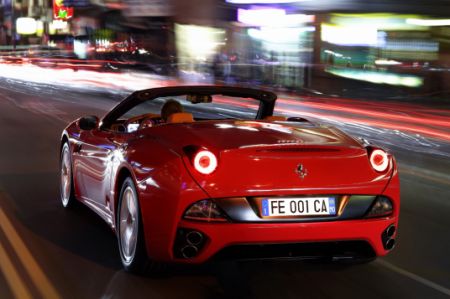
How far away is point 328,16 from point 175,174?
1526 cm

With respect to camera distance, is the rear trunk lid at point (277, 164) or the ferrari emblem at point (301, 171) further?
the ferrari emblem at point (301, 171)

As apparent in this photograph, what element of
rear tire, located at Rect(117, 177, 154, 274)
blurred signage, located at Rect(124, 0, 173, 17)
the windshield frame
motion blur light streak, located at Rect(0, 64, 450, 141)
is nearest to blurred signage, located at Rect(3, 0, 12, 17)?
blurred signage, located at Rect(124, 0, 173, 17)

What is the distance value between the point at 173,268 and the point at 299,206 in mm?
1108

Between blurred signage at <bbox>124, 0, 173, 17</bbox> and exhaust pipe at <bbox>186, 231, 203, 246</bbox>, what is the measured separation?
27.6m

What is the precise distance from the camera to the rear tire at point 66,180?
7.18 m

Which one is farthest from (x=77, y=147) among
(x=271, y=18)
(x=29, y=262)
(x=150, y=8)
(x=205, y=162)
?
(x=150, y=8)

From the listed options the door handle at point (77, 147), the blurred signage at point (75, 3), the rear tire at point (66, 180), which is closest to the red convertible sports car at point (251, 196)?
the door handle at point (77, 147)

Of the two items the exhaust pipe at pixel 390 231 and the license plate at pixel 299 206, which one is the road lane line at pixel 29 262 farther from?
the exhaust pipe at pixel 390 231

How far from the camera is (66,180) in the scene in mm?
7383

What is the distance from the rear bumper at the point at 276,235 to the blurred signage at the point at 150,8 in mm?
27546

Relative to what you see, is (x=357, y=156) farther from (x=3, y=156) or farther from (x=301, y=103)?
(x=301, y=103)

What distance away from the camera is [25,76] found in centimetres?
4656

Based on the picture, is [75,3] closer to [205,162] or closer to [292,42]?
[292,42]

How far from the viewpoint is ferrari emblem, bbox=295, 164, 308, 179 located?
4.55 m
